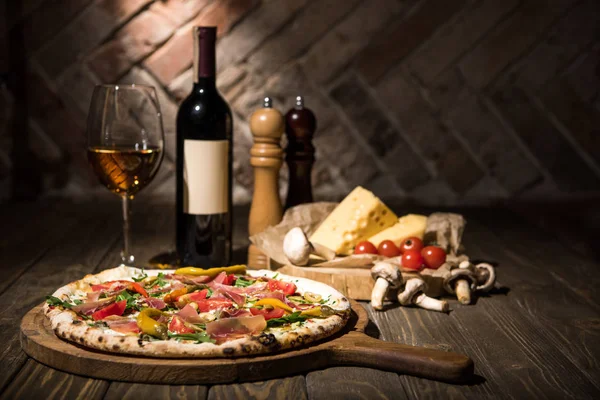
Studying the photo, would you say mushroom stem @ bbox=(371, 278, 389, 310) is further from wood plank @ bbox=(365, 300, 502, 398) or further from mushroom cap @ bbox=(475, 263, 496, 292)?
mushroom cap @ bbox=(475, 263, 496, 292)

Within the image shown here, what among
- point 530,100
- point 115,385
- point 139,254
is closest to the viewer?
point 115,385

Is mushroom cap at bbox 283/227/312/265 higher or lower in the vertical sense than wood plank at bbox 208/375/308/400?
higher

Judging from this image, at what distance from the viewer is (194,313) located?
1.11 meters

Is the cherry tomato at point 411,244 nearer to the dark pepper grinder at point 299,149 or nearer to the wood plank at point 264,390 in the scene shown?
the dark pepper grinder at point 299,149

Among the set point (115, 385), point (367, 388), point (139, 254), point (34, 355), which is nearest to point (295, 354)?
point (367, 388)

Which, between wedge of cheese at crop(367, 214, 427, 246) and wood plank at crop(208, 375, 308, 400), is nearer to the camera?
wood plank at crop(208, 375, 308, 400)

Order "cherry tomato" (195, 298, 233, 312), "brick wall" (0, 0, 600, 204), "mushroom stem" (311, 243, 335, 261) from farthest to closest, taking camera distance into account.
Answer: "brick wall" (0, 0, 600, 204) < "mushroom stem" (311, 243, 335, 261) < "cherry tomato" (195, 298, 233, 312)

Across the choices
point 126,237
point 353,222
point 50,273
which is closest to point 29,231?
point 50,273

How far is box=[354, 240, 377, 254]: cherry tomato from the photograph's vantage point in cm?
160

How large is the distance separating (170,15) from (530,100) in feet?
4.72

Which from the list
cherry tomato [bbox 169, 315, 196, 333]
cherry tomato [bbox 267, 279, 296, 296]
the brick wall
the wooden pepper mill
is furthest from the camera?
the brick wall

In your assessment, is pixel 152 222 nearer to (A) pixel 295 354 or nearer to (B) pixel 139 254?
(B) pixel 139 254

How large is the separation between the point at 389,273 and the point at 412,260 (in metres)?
0.14

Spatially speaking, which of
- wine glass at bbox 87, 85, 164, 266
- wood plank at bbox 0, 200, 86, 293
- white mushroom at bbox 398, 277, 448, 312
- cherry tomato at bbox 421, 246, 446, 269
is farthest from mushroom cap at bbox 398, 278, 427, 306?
wood plank at bbox 0, 200, 86, 293
